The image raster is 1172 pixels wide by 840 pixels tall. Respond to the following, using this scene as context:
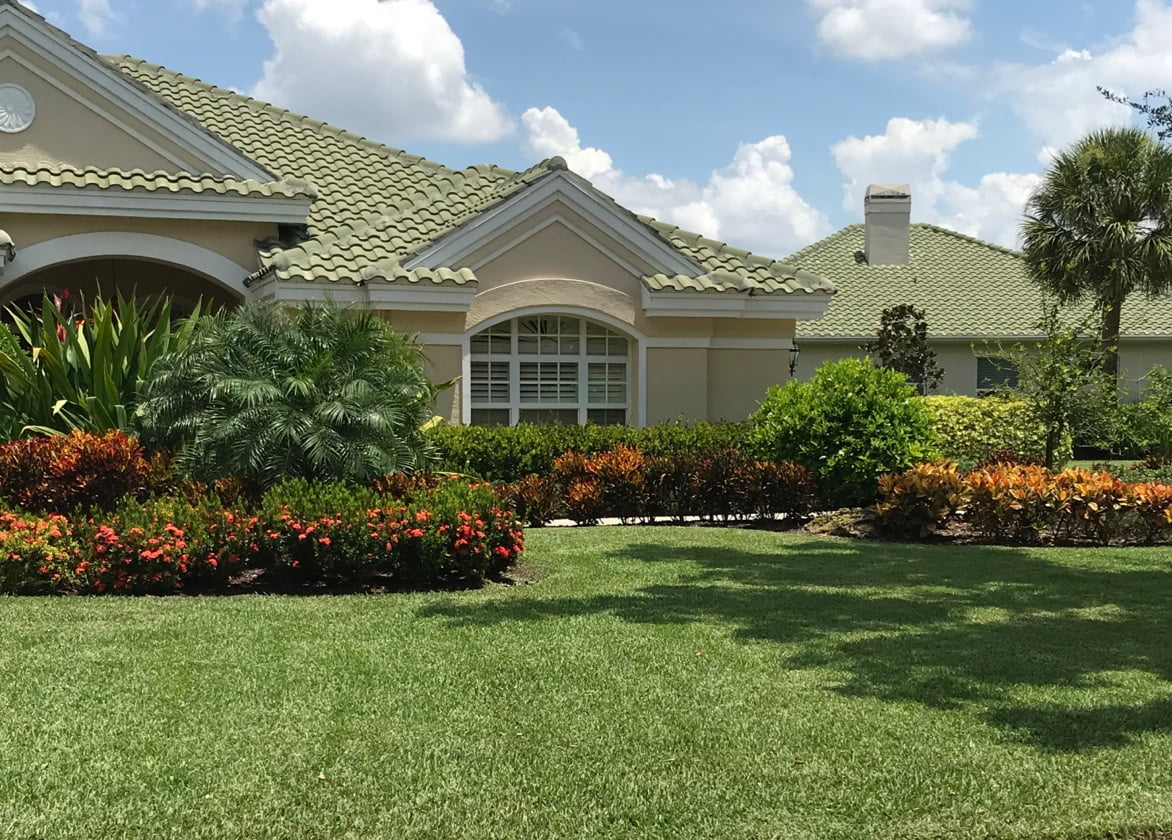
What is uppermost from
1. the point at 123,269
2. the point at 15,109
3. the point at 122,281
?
the point at 15,109

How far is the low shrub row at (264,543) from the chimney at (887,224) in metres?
25.9

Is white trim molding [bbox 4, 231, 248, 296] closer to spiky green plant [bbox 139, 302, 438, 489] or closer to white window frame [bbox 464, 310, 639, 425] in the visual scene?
white window frame [bbox 464, 310, 639, 425]

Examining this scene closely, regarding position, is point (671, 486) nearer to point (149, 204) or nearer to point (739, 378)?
point (739, 378)

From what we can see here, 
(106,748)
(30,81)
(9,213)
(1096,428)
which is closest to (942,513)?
(1096,428)

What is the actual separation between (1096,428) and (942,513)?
524 centimetres

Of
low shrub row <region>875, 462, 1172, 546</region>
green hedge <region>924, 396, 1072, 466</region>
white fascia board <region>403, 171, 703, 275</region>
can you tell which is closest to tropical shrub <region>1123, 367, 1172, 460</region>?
green hedge <region>924, 396, 1072, 466</region>

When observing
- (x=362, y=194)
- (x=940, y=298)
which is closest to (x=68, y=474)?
→ (x=362, y=194)

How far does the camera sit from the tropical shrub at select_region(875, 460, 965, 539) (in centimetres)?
1191

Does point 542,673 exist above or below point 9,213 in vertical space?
below

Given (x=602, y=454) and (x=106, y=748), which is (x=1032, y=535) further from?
(x=106, y=748)

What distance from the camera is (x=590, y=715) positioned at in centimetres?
548

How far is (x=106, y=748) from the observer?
4930 mm

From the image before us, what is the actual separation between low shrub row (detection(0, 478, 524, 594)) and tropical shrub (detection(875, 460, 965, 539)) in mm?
4864

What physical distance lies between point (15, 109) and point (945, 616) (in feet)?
44.2
